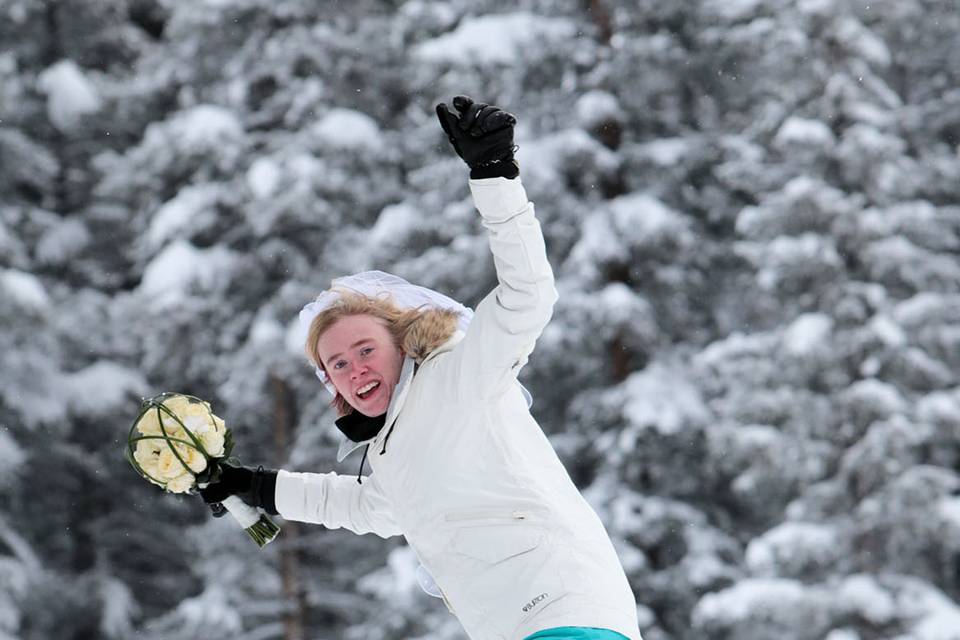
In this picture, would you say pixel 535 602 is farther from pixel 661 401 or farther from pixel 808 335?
pixel 661 401

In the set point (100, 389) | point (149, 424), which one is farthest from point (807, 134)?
point (149, 424)

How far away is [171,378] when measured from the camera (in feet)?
47.9

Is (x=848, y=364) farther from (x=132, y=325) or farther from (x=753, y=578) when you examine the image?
(x=132, y=325)

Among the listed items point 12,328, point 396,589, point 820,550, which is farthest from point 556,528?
point 12,328

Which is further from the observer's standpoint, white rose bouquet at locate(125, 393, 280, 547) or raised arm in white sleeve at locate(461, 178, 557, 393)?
white rose bouquet at locate(125, 393, 280, 547)

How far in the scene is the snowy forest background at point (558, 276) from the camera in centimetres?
1160

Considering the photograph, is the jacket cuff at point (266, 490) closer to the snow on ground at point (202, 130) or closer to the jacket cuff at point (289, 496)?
the jacket cuff at point (289, 496)

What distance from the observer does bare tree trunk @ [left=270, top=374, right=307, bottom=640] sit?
13664 mm

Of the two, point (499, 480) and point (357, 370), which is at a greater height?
point (357, 370)

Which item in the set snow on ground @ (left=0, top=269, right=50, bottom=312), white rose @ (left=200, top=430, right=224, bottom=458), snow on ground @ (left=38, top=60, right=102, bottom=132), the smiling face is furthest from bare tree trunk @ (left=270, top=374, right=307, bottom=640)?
the smiling face

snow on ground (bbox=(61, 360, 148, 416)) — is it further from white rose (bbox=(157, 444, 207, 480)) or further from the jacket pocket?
the jacket pocket

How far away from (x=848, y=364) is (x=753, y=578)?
6.39ft

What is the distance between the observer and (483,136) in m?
2.98

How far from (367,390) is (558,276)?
911 cm
